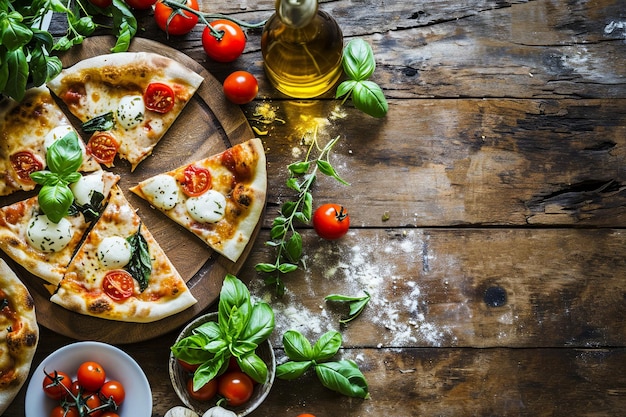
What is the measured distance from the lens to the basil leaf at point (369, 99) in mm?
3797

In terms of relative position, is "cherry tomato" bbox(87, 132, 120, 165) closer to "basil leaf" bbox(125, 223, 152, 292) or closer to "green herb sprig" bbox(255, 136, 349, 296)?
"basil leaf" bbox(125, 223, 152, 292)

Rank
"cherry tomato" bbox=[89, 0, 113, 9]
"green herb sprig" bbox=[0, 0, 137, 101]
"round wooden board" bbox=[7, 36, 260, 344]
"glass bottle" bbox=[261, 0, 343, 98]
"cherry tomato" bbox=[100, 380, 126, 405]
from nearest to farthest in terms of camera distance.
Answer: "green herb sprig" bbox=[0, 0, 137, 101] < "cherry tomato" bbox=[100, 380, 126, 405] < "glass bottle" bbox=[261, 0, 343, 98] < "round wooden board" bbox=[7, 36, 260, 344] < "cherry tomato" bbox=[89, 0, 113, 9]

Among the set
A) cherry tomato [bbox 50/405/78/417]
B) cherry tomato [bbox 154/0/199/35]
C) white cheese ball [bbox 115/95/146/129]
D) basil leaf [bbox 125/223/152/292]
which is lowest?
cherry tomato [bbox 50/405/78/417]

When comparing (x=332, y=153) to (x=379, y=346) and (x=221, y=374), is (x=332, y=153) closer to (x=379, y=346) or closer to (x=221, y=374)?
(x=379, y=346)

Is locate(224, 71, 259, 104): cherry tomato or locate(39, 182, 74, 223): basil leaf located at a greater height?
locate(224, 71, 259, 104): cherry tomato

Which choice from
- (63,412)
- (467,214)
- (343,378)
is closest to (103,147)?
(63,412)

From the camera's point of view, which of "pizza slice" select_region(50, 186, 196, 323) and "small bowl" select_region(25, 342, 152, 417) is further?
"pizza slice" select_region(50, 186, 196, 323)

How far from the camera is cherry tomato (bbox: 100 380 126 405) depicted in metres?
3.54

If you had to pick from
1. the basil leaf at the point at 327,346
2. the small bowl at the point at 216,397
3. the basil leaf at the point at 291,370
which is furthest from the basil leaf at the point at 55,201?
the basil leaf at the point at 327,346

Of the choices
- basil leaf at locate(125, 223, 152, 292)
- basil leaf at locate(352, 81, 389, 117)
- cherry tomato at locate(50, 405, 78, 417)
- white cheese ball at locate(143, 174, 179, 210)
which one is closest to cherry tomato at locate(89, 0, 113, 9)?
white cheese ball at locate(143, 174, 179, 210)

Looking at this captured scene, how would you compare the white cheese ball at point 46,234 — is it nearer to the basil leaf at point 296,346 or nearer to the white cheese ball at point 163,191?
the white cheese ball at point 163,191

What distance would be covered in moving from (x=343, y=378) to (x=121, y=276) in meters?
1.30

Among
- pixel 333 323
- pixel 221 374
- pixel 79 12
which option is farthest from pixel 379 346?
pixel 79 12

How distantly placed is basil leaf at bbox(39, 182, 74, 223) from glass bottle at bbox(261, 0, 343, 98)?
126 centimetres
